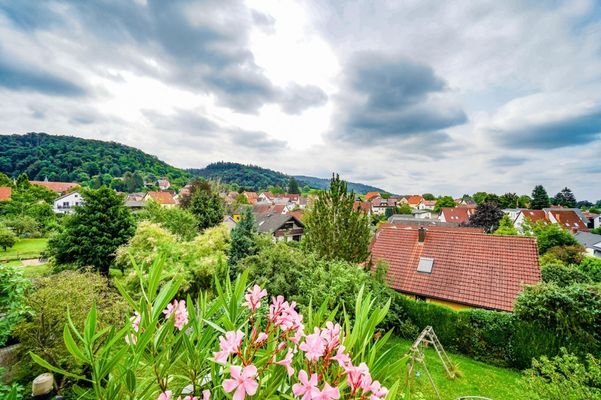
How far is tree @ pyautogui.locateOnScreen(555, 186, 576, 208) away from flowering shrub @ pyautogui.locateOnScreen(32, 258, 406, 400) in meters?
93.3

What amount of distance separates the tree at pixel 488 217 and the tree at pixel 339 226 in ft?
103

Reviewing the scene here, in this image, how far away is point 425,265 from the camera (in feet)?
40.0

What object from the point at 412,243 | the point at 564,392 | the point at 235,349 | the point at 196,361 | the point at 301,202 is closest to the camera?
the point at 235,349

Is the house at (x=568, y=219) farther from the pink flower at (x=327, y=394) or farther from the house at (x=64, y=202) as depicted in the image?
the house at (x=64, y=202)

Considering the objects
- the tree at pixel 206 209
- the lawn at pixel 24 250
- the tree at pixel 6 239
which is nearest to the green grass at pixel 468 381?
the tree at pixel 206 209

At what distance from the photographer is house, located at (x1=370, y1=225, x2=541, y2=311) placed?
10266 millimetres

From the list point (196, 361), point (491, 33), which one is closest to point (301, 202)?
point (491, 33)

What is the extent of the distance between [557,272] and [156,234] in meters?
20.8

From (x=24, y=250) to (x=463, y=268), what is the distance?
33144 mm

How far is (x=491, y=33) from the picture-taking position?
8773mm

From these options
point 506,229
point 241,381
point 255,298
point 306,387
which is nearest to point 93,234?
point 255,298

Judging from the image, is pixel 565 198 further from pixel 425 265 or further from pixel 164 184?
pixel 164 184

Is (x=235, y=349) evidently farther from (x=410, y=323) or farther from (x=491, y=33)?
(x=491, y=33)

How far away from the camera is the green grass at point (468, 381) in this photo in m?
7.06
